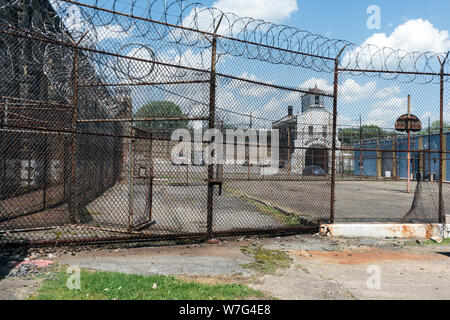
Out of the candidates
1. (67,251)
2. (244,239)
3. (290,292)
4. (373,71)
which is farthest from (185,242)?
(373,71)

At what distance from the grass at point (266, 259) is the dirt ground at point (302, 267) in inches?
2.8

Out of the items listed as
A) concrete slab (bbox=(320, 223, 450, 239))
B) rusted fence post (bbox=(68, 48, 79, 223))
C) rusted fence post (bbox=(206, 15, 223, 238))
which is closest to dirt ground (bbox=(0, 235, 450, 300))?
concrete slab (bbox=(320, 223, 450, 239))

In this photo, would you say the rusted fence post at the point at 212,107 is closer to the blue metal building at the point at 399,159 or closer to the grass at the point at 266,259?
the grass at the point at 266,259

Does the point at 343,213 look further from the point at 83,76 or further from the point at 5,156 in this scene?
the point at 5,156

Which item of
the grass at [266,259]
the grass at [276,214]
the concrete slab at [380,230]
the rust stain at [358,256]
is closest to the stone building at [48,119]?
the grass at [266,259]

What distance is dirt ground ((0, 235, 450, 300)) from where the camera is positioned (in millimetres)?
4359

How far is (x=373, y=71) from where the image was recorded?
778cm

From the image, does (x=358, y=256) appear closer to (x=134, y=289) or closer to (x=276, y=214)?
(x=134, y=289)

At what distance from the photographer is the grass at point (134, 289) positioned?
12.9ft

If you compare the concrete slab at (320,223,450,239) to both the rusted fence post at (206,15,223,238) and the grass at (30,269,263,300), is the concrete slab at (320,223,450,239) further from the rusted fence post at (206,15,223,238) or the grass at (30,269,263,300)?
the grass at (30,269,263,300)

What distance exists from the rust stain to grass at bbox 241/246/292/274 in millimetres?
378

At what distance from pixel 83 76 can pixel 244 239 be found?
5.03 meters

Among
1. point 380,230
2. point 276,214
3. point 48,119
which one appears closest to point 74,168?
point 48,119

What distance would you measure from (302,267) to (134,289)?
2480 mm
